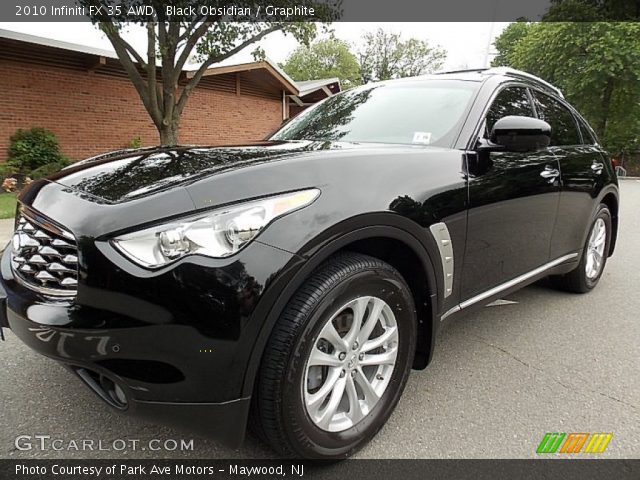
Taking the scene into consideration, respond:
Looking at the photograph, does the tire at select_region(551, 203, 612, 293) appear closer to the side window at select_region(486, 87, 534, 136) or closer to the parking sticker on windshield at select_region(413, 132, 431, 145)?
the side window at select_region(486, 87, 534, 136)

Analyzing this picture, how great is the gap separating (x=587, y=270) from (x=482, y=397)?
228 centimetres

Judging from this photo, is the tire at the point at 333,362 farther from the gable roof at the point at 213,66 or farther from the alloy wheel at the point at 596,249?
the gable roof at the point at 213,66

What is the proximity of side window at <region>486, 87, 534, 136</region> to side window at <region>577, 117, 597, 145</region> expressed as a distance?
3.33 ft

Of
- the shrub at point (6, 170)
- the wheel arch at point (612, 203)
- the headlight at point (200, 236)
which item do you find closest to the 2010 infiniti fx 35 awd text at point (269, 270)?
the headlight at point (200, 236)

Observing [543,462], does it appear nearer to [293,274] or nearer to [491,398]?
[491,398]

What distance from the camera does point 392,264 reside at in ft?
7.02

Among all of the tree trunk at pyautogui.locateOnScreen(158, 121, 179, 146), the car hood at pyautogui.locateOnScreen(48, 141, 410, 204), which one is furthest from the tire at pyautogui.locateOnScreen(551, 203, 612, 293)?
the tree trunk at pyautogui.locateOnScreen(158, 121, 179, 146)

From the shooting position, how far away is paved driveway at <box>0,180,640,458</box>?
208cm

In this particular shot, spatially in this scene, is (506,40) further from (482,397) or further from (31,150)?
(482,397)

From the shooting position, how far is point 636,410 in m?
2.38

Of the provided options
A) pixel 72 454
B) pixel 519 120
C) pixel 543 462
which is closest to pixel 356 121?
pixel 519 120

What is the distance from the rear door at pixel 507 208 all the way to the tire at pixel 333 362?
621 mm

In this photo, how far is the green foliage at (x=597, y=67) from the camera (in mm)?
19469

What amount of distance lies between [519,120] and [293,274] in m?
1.67
